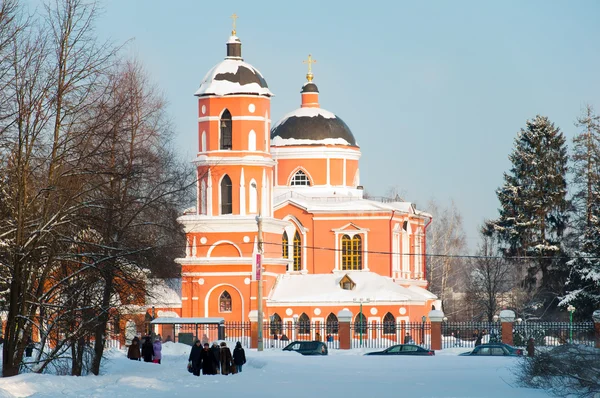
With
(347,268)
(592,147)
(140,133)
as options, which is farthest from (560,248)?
(140,133)

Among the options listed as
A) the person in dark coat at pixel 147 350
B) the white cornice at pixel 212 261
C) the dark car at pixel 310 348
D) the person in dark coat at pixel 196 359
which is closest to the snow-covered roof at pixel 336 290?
the white cornice at pixel 212 261

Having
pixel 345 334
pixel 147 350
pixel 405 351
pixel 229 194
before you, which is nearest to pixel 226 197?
pixel 229 194

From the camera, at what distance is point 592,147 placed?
190 feet

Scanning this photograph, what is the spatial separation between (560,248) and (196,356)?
33.9 m

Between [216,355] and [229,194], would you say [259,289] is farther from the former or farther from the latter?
[229,194]

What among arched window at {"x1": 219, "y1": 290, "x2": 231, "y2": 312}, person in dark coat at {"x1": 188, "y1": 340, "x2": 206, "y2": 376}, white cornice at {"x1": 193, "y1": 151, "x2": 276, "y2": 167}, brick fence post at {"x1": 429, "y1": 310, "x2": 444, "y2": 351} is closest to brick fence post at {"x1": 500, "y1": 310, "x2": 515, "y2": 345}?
brick fence post at {"x1": 429, "y1": 310, "x2": 444, "y2": 351}

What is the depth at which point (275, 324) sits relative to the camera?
55.0 meters

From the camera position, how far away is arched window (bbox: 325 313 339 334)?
180 feet

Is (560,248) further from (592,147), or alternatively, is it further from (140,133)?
(140,133)

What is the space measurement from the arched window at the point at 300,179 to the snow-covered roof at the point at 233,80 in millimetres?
9509

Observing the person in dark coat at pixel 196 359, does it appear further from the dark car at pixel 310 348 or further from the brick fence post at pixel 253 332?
the brick fence post at pixel 253 332

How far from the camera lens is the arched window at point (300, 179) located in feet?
219

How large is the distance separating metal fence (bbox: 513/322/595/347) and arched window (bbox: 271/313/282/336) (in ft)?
31.3

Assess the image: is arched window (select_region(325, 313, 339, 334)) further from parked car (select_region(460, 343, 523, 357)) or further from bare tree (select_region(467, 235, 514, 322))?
parked car (select_region(460, 343, 523, 357))
